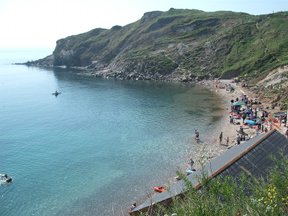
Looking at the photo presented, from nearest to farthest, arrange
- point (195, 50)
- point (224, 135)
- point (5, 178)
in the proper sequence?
point (5, 178) → point (224, 135) → point (195, 50)

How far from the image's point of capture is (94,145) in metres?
61.7

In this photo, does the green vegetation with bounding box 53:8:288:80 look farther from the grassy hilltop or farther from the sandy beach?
the sandy beach

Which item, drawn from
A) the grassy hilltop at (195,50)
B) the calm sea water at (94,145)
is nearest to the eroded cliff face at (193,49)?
the grassy hilltop at (195,50)

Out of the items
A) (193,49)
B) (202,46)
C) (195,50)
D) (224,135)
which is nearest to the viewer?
(224,135)

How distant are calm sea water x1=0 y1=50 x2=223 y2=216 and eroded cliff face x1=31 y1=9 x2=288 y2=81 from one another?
2372 centimetres

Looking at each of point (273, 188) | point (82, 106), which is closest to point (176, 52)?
point (82, 106)

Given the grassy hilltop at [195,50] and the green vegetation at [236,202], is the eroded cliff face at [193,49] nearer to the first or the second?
the grassy hilltop at [195,50]

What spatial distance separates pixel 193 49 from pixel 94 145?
98.4 meters

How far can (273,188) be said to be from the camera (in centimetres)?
1244

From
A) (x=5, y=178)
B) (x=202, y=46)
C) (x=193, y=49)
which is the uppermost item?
(x=202, y=46)

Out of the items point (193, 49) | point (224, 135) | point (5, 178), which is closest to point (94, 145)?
point (5, 178)

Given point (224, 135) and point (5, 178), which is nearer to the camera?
point (5, 178)

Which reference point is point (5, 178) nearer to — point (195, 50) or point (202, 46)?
point (195, 50)

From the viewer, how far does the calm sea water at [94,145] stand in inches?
1666
